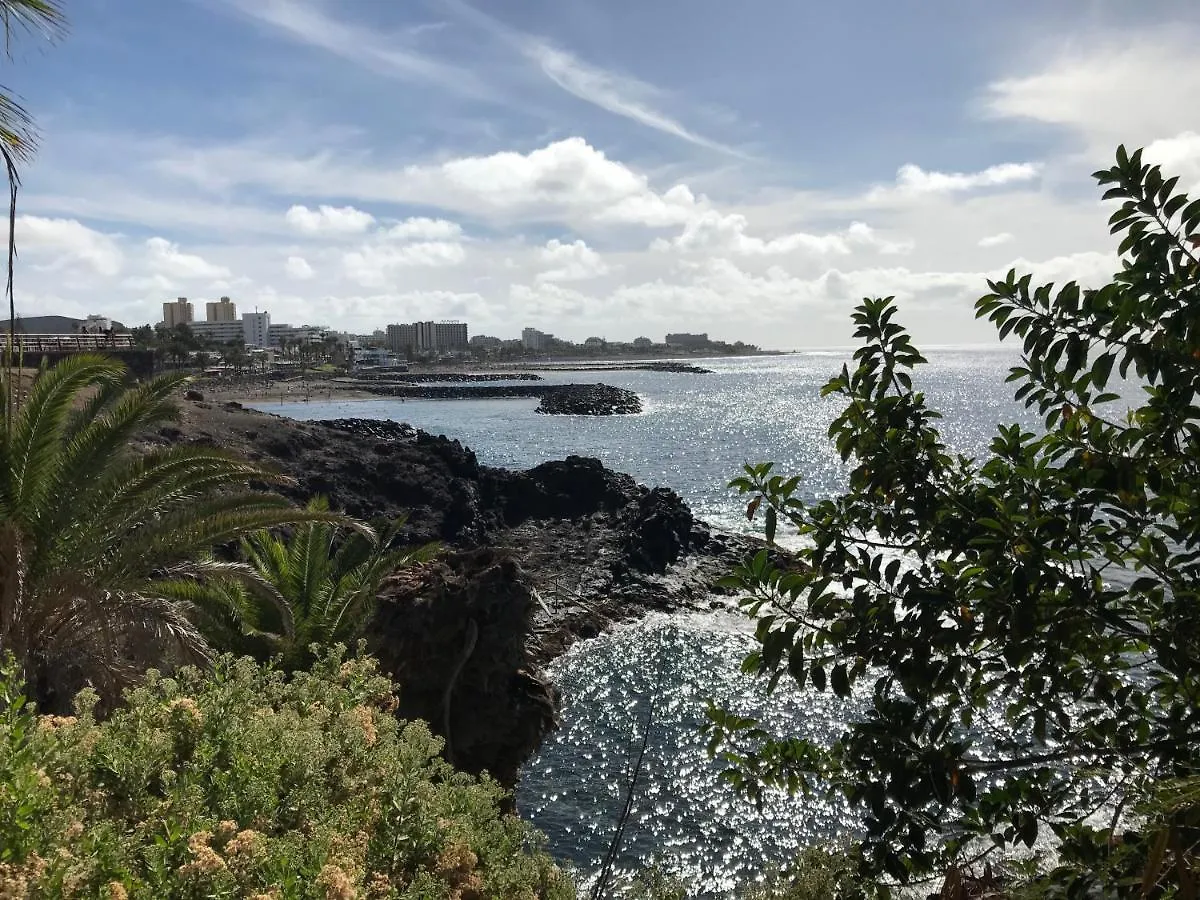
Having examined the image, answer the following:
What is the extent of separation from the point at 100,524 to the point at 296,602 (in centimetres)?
333

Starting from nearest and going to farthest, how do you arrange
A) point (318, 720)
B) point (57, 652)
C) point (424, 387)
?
point (318, 720), point (57, 652), point (424, 387)

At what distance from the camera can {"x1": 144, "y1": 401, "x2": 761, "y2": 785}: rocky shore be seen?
1161 centimetres

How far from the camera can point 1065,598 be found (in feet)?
10.5

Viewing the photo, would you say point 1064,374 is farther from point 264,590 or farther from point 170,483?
point 264,590

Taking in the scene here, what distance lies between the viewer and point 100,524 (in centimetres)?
810

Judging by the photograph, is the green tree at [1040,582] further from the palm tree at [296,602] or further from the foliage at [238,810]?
the palm tree at [296,602]

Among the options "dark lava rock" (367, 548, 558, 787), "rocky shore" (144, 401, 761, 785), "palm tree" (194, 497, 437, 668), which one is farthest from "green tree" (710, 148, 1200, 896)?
"dark lava rock" (367, 548, 558, 787)

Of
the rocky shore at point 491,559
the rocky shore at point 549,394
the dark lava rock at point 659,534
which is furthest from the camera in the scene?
the rocky shore at point 549,394

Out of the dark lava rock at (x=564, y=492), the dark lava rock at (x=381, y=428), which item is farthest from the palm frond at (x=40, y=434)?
the dark lava rock at (x=381, y=428)

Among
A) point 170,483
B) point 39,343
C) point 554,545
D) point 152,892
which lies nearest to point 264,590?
point 170,483

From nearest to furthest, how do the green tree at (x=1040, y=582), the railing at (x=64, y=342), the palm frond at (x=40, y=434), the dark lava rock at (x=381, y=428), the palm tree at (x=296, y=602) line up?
1. the green tree at (x=1040, y=582)
2. the palm frond at (x=40, y=434)
3. the palm tree at (x=296, y=602)
4. the railing at (x=64, y=342)
5. the dark lava rock at (x=381, y=428)

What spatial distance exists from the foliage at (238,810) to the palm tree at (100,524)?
2.59m

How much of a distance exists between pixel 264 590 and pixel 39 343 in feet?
61.7

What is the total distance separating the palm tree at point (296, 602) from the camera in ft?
34.7
